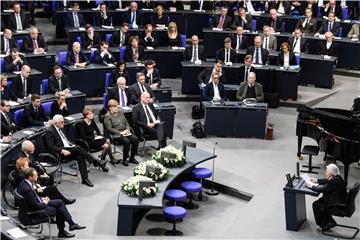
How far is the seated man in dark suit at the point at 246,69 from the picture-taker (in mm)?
18719

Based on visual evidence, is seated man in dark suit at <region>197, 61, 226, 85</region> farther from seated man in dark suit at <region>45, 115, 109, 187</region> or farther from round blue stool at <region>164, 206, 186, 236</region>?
round blue stool at <region>164, 206, 186, 236</region>

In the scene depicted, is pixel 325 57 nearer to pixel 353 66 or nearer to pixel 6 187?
pixel 353 66

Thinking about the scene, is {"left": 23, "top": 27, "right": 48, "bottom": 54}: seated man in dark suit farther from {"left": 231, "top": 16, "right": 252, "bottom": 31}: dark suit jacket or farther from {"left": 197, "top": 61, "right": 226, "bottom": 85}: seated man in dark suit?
{"left": 231, "top": 16, "right": 252, "bottom": 31}: dark suit jacket

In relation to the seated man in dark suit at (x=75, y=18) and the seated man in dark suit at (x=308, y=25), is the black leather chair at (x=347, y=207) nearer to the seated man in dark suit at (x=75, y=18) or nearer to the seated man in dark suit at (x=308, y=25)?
the seated man in dark suit at (x=308, y=25)

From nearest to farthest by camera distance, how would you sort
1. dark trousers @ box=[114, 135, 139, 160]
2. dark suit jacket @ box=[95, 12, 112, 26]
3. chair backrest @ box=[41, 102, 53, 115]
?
dark trousers @ box=[114, 135, 139, 160] < chair backrest @ box=[41, 102, 53, 115] < dark suit jacket @ box=[95, 12, 112, 26]

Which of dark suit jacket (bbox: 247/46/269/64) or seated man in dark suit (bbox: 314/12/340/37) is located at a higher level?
seated man in dark suit (bbox: 314/12/340/37)

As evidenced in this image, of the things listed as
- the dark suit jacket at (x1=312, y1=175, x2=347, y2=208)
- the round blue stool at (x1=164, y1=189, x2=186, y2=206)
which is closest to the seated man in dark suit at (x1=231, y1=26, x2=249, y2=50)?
the round blue stool at (x1=164, y1=189, x2=186, y2=206)

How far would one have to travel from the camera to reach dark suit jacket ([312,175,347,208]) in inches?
494

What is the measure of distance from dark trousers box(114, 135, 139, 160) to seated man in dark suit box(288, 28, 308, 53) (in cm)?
698

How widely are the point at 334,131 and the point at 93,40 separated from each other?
793 cm

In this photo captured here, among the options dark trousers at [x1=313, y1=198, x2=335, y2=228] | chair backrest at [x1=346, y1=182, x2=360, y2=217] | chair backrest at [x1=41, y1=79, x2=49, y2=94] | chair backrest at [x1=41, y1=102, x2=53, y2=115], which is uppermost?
chair backrest at [x1=41, y1=79, x2=49, y2=94]

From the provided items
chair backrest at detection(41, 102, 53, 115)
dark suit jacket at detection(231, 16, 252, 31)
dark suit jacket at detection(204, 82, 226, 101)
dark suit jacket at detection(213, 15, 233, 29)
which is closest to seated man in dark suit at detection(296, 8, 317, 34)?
dark suit jacket at detection(231, 16, 252, 31)

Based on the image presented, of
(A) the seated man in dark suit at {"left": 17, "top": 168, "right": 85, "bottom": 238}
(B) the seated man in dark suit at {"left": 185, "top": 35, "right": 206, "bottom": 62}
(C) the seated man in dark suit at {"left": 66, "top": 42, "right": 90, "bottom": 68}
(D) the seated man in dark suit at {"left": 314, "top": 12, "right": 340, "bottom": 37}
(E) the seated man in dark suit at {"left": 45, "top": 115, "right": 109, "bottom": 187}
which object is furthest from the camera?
(D) the seated man in dark suit at {"left": 314, "top": 12, "right": 340, "bottom": 37}

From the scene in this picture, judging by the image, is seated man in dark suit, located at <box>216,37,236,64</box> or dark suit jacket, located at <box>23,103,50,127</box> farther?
seated man in dark suit, located at <box>216,37,236,64</box>
